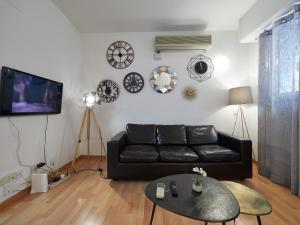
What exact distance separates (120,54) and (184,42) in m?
1.32

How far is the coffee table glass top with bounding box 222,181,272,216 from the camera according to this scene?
4.04 ft

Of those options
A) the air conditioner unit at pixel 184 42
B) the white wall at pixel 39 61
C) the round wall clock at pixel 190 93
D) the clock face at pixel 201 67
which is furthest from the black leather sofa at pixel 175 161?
the air conditioner unit at pixel 184 42

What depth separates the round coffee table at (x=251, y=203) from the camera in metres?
1.23

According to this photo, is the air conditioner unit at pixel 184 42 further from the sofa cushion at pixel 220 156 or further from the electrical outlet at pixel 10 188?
the electrical outlet at pixel 10 188

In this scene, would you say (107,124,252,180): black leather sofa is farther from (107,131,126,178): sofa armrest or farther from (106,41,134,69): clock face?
(106,41,134,69): clock face

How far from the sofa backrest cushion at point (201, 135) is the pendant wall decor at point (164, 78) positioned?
961mm

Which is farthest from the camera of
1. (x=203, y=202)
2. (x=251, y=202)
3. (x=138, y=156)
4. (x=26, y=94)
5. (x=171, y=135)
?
(x=171, y=135)

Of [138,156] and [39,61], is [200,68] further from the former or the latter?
[39,61]

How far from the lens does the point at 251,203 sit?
1333 mm

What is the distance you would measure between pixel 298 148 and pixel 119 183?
91.9 inches

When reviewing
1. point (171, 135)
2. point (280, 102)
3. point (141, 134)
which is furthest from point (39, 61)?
point (280, 102)

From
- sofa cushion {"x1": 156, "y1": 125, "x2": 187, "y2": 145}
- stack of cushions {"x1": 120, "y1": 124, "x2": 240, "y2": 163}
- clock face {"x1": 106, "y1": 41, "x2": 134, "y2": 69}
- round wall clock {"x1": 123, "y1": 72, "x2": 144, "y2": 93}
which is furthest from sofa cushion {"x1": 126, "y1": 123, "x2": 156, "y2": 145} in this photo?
clock face {"x1": 106, "y1": 41, "x2": 134, "y2": 69}

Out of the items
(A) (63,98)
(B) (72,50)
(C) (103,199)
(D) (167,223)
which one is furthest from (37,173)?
(B) (72,50)

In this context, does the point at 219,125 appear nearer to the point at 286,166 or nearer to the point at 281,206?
the point at 286,166
